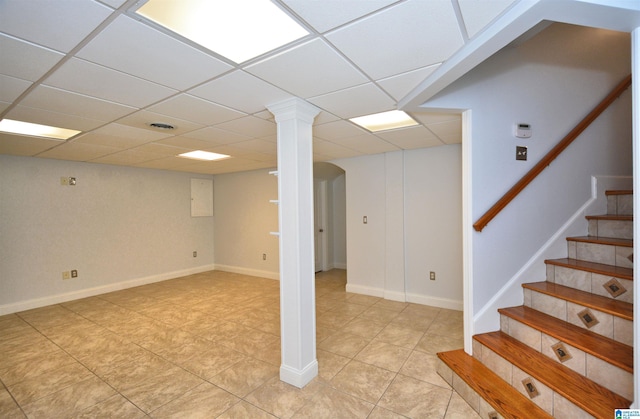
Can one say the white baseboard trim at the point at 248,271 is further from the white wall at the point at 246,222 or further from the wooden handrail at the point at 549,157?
the wooden handrail at the point at 549,157

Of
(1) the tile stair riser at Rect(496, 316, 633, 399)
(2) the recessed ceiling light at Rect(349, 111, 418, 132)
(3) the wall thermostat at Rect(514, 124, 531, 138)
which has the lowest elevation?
(1) the tile stair riser at Rect(496, 316, 633, 399)

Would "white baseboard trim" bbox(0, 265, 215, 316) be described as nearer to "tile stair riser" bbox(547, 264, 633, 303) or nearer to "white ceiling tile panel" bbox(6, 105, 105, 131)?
"white ceiling tile panel" bbox(6, 105, 105, 131)

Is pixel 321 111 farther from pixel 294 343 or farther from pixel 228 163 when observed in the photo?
pixel 228 163

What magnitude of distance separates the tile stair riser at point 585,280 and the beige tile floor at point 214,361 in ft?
3.67

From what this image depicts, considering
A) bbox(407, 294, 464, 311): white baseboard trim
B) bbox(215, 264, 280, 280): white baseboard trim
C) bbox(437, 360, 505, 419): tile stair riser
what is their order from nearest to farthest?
bbox(437, 360, 505, 419): tile stair riser → bbox(407, 294, 464, 311): white baseboard trim → bbox(215, 264, 280, 280): white baseboard trim

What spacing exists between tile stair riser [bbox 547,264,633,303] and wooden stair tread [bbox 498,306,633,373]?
336mm

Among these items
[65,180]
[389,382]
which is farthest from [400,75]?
[65,180]

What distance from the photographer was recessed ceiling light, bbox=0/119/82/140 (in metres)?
2.67

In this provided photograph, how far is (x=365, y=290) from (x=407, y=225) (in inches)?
50.8

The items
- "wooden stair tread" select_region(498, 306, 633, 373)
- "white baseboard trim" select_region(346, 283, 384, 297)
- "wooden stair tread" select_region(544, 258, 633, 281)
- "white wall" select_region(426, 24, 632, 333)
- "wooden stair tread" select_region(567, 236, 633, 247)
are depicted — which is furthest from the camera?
"white baseboard trim" select_region(346, 283, 384, 297)

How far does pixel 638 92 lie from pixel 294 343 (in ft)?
8.23

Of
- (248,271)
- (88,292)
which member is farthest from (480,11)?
(88,292)

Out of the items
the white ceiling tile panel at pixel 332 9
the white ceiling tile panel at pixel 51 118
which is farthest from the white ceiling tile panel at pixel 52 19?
the white ceiling tile panel at pixel 51 118

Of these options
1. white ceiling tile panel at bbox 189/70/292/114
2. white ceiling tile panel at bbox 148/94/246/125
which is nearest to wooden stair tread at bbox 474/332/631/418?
white ceiling tile panel at bbox 189/70/292/114
